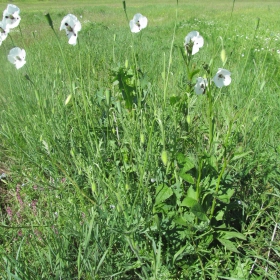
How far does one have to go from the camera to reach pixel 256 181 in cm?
136

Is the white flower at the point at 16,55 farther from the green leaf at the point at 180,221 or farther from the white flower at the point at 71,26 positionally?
the green leaf at the point at 180,221

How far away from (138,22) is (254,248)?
120 cm

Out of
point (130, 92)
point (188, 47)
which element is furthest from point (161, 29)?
point (188, 47)

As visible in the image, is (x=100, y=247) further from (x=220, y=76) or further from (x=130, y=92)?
(x=130, y=92)

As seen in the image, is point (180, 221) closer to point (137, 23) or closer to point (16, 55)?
point (137, 23)

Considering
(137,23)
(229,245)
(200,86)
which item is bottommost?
(229,245)

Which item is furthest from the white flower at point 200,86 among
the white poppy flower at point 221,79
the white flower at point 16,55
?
the white flower at point 16,55

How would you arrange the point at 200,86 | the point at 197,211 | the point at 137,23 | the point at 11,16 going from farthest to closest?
the point at 137,23 → the point at 11,16 → the point at 200,86 → the point at 197,211

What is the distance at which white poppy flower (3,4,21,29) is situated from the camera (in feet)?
4.16

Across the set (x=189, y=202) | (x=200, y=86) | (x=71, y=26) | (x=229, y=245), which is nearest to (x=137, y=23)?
(x=71, y=26)

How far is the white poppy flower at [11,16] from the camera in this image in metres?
1.27

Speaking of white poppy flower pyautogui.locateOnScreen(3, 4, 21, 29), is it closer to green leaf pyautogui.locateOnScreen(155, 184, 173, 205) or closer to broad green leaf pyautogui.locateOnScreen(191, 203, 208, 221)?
green leaf pyautogui.locateOnScreen(155, 184, 173, 205)

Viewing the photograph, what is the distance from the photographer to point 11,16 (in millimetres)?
1295

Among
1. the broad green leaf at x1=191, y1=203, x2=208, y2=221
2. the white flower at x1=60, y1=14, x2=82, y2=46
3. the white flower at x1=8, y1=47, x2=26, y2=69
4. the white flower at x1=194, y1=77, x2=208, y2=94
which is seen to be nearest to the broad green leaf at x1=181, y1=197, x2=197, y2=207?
the broad green leaf at x1=191, y1=203, x2=208, y2=221
